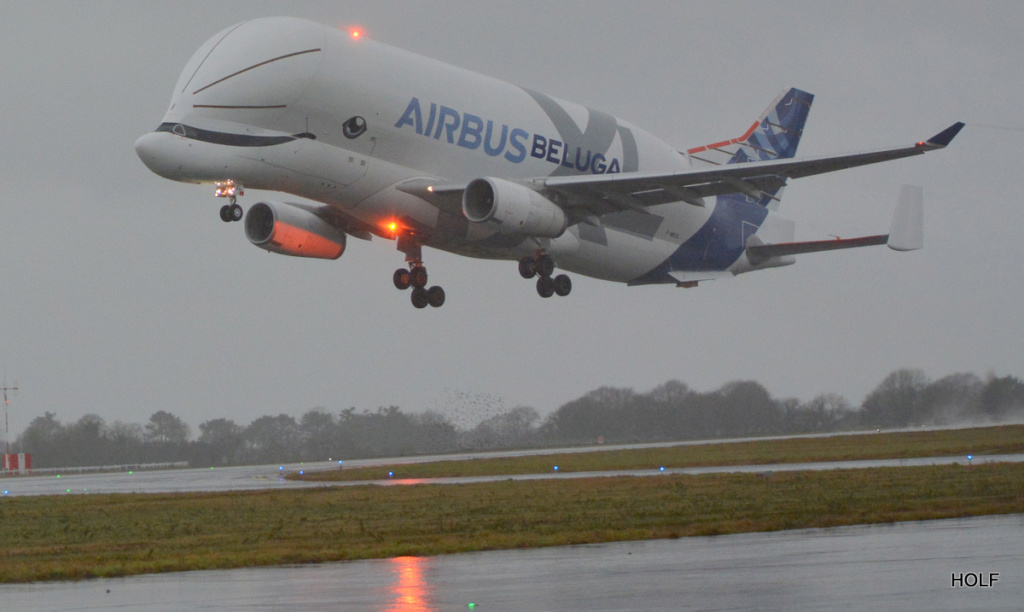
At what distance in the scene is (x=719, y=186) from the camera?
128 feet

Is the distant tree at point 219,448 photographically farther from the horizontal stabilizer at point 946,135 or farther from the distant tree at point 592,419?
the horizontal stabilizer at point 946,135

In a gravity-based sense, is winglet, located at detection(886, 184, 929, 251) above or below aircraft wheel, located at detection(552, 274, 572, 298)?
above

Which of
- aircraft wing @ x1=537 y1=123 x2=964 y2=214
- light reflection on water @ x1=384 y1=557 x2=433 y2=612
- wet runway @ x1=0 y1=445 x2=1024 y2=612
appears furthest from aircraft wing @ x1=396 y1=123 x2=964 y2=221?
light reflection on water @ x1=384 y1=557 x2=433 y2=612

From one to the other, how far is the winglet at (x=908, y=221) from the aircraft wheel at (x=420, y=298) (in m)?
13.8

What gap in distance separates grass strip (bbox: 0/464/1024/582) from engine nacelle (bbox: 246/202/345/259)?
743 centimetres

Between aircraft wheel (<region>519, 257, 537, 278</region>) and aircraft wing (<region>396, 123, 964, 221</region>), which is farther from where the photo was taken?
aircraft wheel (<region>519, 257, 537, 278</region>)

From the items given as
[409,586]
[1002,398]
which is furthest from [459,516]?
[1002,398]

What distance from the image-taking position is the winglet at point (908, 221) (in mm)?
41406

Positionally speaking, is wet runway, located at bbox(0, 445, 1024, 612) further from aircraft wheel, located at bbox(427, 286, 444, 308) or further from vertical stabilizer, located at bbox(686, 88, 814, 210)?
vertical stabilizer, located at bbox(686, 88, 814, 210)

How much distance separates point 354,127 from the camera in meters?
34.8

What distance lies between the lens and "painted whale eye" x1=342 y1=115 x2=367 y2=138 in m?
34.8

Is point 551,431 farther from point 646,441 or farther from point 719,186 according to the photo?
point 719,186

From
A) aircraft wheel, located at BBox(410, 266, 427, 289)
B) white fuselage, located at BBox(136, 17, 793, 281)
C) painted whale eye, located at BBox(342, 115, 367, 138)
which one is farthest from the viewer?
aircraft wheel, located at BBox(410, 266, 427, 289)

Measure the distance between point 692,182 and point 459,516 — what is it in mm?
11243
